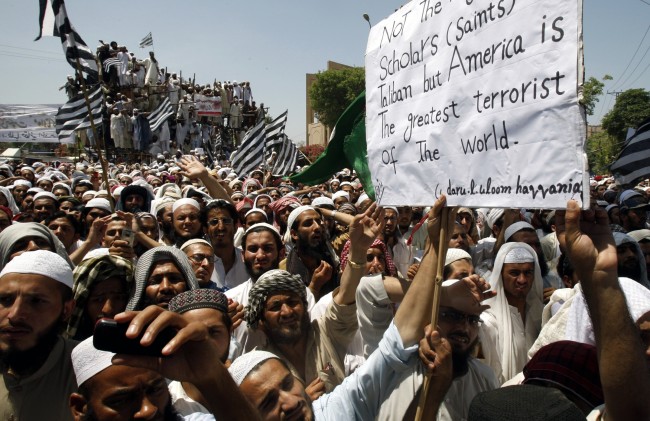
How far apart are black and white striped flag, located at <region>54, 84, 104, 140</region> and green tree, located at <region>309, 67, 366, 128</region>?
43843 millimetres

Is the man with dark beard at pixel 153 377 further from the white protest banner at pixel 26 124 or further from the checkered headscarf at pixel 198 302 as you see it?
the white protest banner at pixel 26 124

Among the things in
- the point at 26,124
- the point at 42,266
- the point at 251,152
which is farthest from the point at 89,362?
the point at 26,124

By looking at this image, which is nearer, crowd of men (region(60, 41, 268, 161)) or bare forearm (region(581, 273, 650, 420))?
bare forearm (region(581, 273, 650, 420))

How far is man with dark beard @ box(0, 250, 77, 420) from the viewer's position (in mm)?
2020

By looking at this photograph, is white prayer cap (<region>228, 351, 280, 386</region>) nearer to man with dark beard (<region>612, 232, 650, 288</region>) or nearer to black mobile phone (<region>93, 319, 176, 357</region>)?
black mobile phone (<region>93, 319, 176, 357</region>)

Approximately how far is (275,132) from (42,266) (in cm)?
821

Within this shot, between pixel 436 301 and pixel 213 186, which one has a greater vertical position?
pixel 213 186

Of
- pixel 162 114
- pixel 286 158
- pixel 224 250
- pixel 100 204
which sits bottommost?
pixel 224 250

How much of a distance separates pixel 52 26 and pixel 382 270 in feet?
16.5

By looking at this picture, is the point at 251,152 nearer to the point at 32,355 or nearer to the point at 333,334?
the point at 333,334

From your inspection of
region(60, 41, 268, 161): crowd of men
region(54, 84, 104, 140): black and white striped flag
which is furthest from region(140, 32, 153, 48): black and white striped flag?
region(54, 84, 104, 140): black and white striped flag

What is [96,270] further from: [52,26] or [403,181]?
[52,26]

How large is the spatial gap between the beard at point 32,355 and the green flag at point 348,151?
1634 millimetres

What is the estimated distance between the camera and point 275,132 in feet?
33.6
